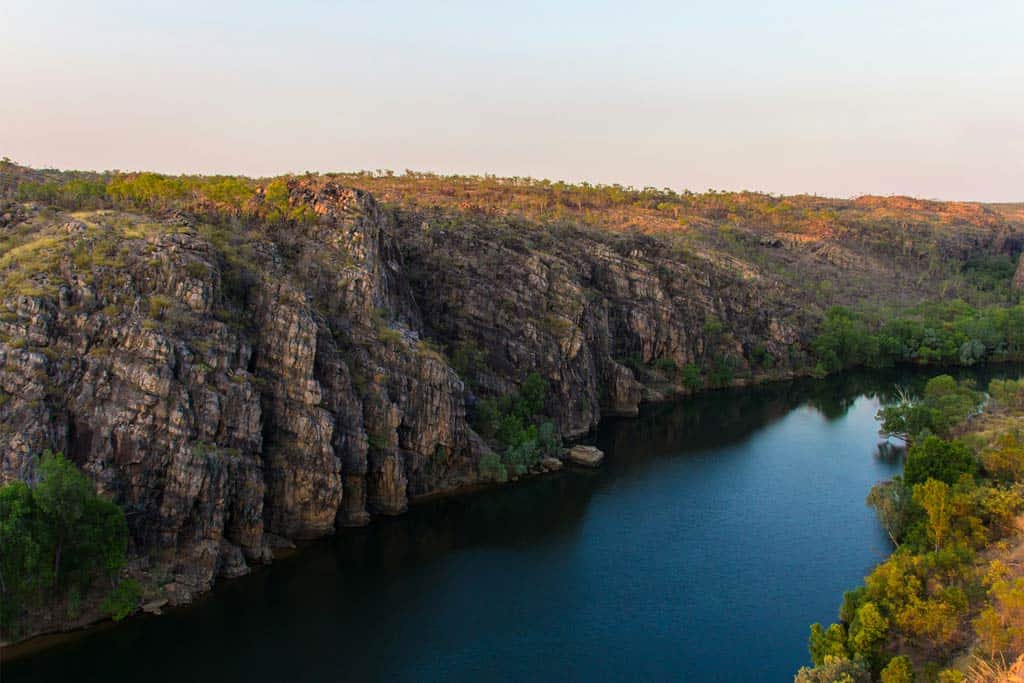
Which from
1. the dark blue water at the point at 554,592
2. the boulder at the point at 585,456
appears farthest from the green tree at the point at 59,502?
the boulder at the point at 585,456

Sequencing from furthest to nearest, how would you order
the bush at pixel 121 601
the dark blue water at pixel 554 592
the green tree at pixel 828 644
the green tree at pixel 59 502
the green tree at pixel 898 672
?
the bush at pixel 121 601, the dark blue water at pixel 554 592, the green tree at pixel 59 502, the green tree at pixel 828 644, the green tree at pixel 898 672

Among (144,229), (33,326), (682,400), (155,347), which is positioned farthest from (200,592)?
(682,400)

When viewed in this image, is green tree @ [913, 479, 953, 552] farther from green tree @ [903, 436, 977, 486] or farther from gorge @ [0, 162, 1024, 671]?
gorge @ [0, 162, 1024, 671]

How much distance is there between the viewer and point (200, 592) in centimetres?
4634

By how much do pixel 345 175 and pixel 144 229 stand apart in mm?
121959

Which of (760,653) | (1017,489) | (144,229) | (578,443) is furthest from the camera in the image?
(578,443)

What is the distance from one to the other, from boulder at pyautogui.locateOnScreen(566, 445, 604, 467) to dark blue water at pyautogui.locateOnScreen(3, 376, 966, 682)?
2.23m

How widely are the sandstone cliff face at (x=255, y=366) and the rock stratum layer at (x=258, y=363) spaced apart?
13cm

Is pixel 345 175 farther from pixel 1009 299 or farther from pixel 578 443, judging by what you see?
pixel 1009 299

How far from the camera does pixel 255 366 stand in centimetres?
5669

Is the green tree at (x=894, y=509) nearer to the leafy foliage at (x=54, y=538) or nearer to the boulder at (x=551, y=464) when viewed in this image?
the boulder at (x=551, y=464)

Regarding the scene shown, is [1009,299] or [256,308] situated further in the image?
[1009,299]

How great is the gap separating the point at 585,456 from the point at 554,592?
2799 centimetres

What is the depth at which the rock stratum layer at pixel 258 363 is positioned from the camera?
46594 mm
